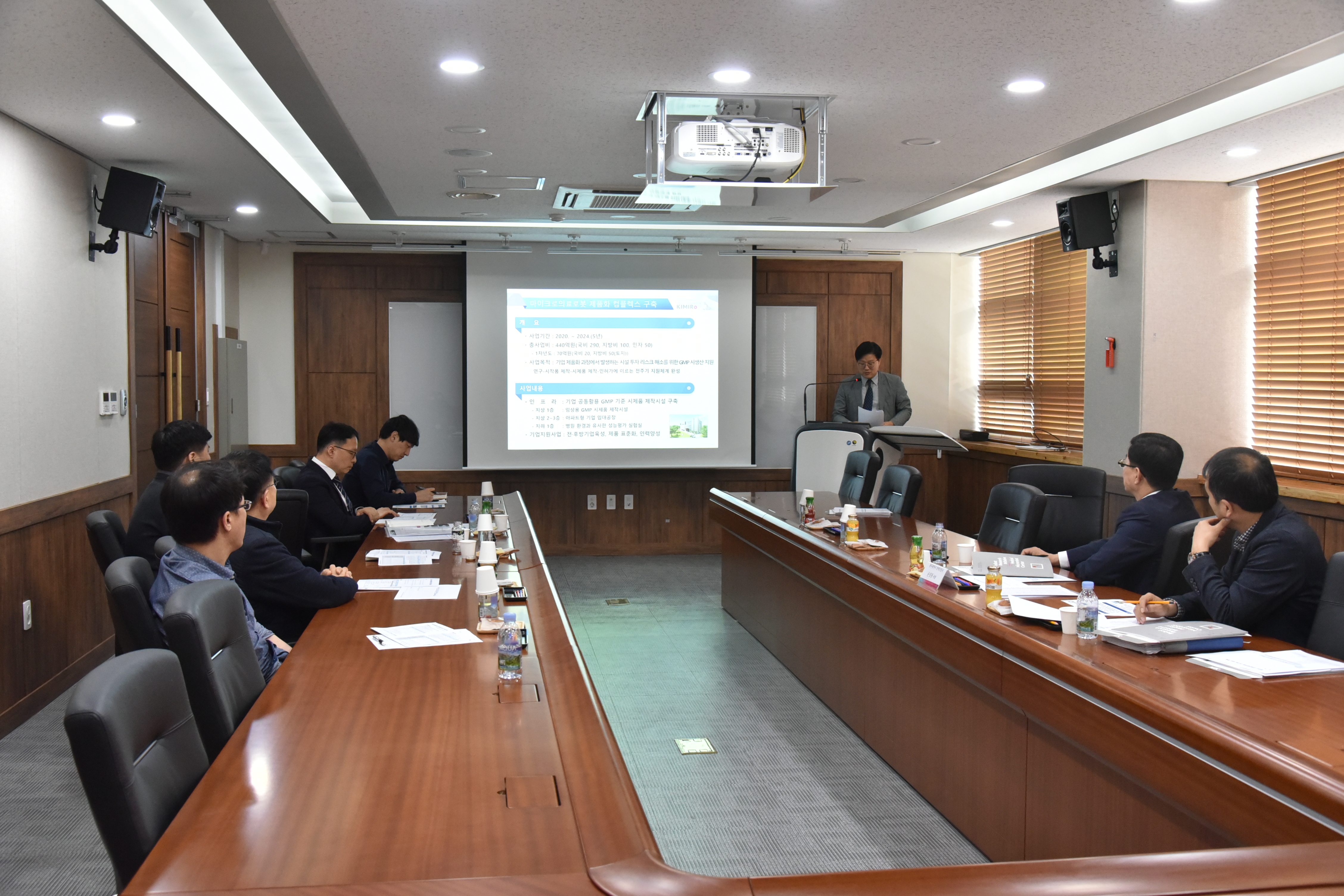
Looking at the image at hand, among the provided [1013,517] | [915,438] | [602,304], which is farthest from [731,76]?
[602,304]

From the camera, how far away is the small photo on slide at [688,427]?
334 inches

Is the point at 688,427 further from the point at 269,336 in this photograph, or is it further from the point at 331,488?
the point at 331,488

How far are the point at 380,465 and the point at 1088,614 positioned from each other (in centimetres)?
459

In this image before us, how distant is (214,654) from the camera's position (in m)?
2.18

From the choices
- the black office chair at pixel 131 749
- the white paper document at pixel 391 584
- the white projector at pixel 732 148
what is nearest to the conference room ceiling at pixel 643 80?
the white projector at pixel 732 148

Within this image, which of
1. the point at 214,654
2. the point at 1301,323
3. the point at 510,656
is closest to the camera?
the point at 214,654

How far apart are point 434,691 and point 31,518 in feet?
9.95

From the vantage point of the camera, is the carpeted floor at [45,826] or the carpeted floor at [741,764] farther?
the carpeted floor at [741,764]

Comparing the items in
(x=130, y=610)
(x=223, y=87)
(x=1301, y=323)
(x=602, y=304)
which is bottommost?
(x=130, y=610)

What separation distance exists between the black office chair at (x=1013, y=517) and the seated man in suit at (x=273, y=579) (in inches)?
105

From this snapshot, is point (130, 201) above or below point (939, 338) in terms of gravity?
above

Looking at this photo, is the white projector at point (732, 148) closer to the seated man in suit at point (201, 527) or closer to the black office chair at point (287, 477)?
the seated man in suit at point (201, 527)

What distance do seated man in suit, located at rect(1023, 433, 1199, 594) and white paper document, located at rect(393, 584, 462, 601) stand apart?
2.11 metres

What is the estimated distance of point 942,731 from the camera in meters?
3.31
